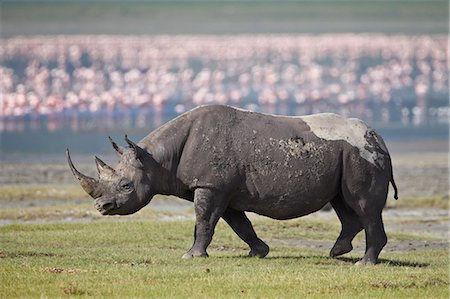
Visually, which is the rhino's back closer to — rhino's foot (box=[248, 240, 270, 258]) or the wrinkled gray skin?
the wrinkled gray skin

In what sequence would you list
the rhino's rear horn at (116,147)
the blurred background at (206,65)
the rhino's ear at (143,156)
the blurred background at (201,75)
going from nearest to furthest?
the rhino's rear horn at (116,147) < the rhino's ear at (143,156) < the blurred background at (201,75) < the blurred background at (206,65)

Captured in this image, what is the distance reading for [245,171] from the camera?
64.0 ft

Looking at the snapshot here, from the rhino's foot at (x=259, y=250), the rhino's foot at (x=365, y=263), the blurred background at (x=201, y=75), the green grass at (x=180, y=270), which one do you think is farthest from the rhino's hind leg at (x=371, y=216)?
the blurred background at (x=201, y=75)

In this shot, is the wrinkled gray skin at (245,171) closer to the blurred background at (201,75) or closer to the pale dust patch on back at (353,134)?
the pale dust patch on back at (353,134)

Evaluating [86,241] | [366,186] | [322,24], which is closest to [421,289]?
[366,186]

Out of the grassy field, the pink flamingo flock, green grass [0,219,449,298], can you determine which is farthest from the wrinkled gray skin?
the grassy field

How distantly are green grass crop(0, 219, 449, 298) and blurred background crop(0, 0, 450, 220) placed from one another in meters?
10.5

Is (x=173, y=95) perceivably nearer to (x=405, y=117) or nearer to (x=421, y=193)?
(x=405, y=117)

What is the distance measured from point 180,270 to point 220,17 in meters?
119

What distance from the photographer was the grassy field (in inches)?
4783

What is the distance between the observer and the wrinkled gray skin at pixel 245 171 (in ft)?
63.4

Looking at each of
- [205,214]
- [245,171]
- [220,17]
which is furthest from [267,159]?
[220,17]

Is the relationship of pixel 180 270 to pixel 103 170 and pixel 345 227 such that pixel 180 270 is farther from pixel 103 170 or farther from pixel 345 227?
pixel 345 227

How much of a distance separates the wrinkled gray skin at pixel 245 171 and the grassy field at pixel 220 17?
297 feet
